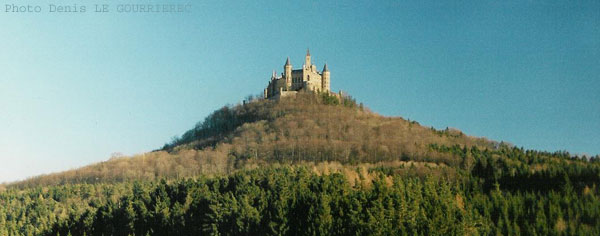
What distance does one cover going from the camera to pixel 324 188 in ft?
277

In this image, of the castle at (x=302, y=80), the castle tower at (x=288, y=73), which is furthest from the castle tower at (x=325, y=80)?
the castle tower at (x=288, y=73)

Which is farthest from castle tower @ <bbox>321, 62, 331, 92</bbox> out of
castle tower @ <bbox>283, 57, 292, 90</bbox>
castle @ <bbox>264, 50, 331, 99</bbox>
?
castle tower @ <bbox>283, 57, 292, 90</bbox>

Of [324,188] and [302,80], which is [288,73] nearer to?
[302,80]

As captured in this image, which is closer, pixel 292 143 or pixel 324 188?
pixel 324 188

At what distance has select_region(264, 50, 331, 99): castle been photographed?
505 ft

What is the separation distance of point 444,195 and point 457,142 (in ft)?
226

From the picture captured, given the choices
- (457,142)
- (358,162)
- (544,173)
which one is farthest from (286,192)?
(457,142)

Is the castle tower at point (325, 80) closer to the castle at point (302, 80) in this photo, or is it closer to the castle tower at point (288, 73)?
the castle at point (302, 80)

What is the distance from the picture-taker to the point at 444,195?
81.9 m

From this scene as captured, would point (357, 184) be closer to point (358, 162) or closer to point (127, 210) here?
point (127, 210)

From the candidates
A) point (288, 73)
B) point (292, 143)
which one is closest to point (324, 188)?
point (292, 143)

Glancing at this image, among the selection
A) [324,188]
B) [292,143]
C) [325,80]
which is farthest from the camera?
[325,80]

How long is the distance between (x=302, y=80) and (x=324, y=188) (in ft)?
236

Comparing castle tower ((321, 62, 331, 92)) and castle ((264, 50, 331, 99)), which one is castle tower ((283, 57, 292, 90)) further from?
castle tower ((321, 62, 331, 92))
